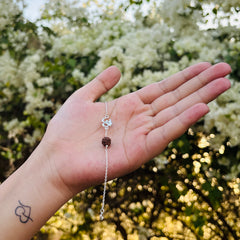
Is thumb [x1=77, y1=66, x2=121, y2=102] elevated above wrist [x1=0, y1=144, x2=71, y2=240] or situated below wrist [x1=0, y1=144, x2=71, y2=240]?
above

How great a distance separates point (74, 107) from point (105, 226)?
1925 mm

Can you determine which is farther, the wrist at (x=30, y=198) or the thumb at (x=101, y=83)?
the thumb at (x=101, y=83)

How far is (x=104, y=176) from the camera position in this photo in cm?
161

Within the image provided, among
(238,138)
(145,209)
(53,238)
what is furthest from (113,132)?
(53,238)

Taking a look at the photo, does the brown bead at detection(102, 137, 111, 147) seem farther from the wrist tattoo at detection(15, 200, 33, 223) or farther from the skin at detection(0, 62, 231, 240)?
the wrist tattoo at detection(15, 200, 33, 223)

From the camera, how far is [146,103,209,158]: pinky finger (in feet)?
4.96

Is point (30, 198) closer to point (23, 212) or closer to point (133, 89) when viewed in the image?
Result: point (23, 212)

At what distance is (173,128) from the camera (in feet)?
5.07

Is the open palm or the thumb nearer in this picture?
the open palm

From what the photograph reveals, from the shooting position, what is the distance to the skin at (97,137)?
158 cm

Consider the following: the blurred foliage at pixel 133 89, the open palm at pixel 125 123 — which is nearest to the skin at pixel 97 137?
the open palm at pixel 125 123

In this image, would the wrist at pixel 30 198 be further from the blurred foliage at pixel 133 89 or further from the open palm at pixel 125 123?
the blurred foliage at pixel 133 89

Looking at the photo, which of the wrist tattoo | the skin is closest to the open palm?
the skin

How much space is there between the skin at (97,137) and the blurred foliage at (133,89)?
0.29 metres
